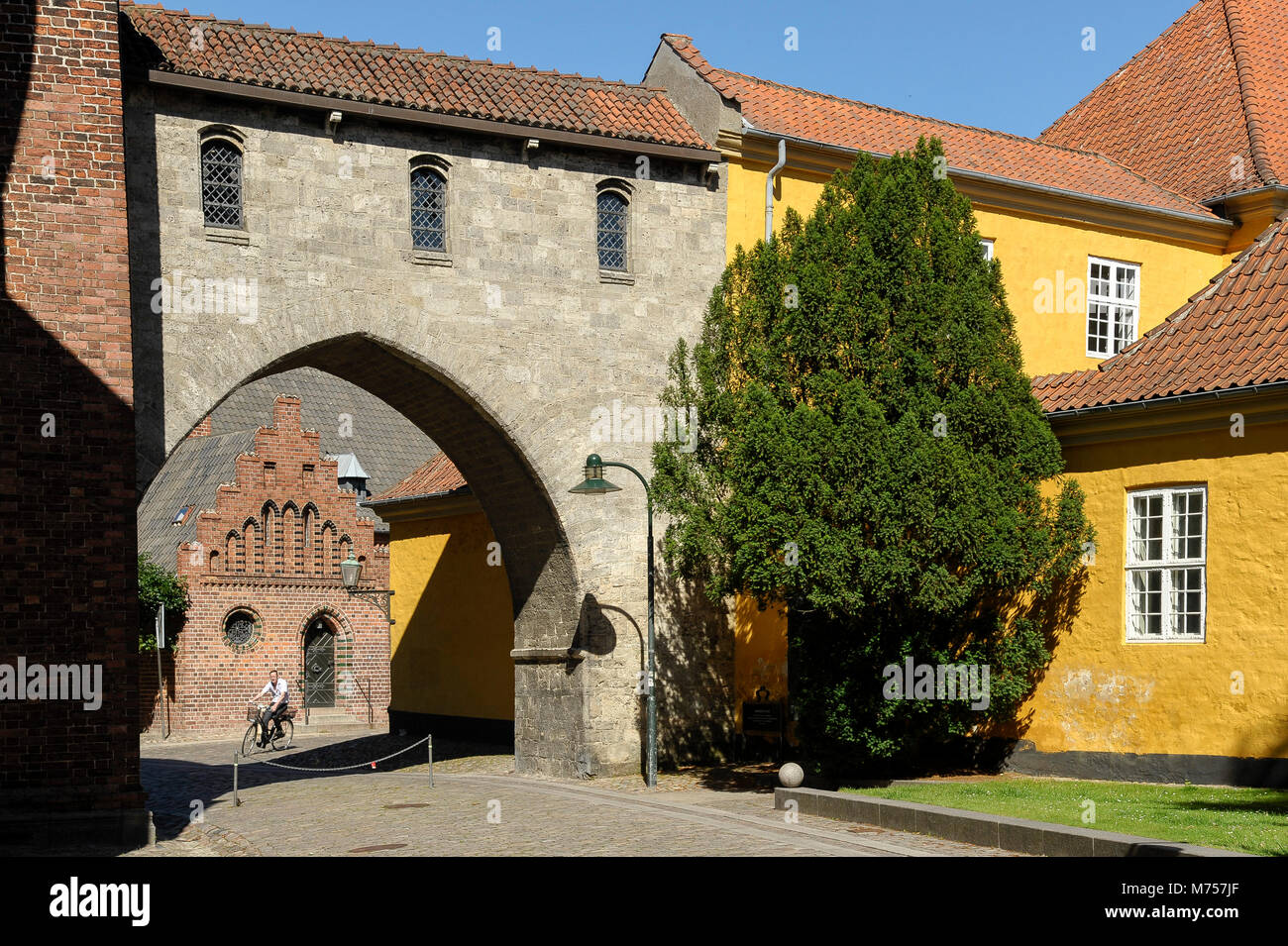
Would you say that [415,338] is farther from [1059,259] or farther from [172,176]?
[1059,259]

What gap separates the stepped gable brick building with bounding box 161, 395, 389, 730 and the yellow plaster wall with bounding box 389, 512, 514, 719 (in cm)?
679

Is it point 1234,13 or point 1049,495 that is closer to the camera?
point 1049,495

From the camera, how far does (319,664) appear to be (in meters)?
37.1

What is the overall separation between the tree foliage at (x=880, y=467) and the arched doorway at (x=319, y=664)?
70.4ft

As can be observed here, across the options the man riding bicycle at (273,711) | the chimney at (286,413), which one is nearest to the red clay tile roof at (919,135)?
the man riding bicycle at (273,711)

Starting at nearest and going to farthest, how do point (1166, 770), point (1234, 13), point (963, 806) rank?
point (963, 806) → point (1166, 770) → point (1234, 13)

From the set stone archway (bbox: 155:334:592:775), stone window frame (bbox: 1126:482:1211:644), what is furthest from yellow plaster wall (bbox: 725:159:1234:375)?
stone window frame (bbox: 1126:482:1211:644)

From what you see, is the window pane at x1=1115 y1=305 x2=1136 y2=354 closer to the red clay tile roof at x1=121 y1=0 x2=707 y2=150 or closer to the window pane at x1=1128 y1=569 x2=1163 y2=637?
the window pane at x1=1128 y1=569 x2=1163 y2=637

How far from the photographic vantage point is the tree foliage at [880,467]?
1559 cm

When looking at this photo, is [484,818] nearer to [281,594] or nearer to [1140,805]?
[1140,805]

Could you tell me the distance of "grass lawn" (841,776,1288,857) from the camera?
452 inches

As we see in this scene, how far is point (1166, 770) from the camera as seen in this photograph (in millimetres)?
16359

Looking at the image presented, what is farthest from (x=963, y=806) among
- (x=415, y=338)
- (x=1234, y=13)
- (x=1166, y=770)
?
(x=1234, y=13)

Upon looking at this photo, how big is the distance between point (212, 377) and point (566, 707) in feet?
21.8
